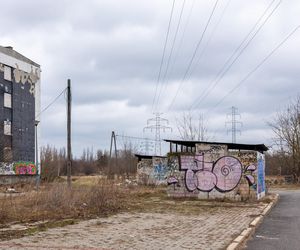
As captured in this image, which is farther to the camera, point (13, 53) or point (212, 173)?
point (13, 53)

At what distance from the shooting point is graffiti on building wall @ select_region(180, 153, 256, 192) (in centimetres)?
2716

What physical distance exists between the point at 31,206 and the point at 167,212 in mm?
5406

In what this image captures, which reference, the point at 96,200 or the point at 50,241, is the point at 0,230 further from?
the point at 96,200

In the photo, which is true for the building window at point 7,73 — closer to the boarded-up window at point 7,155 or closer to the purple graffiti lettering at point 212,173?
the boarded-up window at point 7,155

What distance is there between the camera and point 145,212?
1931 cm

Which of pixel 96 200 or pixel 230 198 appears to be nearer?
pixel 96 200

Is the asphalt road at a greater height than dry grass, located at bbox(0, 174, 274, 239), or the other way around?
dry grass, located at bbox(0, 174, 274, 239)

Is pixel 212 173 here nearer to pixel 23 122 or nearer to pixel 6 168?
pixel 6 168

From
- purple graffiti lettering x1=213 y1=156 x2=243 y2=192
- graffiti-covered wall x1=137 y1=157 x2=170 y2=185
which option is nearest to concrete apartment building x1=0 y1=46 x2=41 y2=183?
graffiti-covered wall x1=137 y1=157 x2=170 y2=185

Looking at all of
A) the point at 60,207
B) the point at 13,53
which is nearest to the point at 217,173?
the point at 60,207

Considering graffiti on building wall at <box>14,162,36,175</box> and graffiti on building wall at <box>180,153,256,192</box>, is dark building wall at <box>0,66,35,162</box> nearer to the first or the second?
graffiti on building wall at <box>14,162,36,175</box>

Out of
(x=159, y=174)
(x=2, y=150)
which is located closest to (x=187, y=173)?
(x=159, y=174)

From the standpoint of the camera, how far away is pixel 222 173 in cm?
2728

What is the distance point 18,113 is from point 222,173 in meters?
35.2
